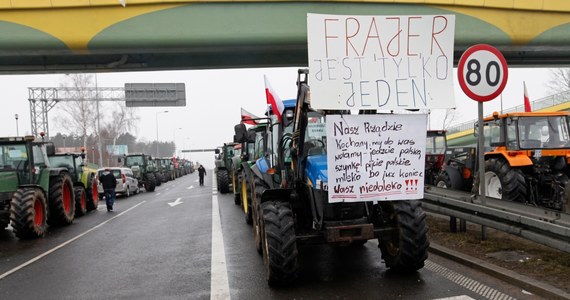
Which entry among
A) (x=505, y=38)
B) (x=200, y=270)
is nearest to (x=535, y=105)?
(x=505, y=38)

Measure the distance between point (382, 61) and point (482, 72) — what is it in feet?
7.22

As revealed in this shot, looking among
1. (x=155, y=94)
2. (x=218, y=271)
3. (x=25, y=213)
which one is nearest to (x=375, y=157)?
(x=218, y=271)

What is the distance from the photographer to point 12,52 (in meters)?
11.1

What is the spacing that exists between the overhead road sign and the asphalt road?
26.4 meters

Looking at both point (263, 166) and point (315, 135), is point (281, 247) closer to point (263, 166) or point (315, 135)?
point (315, 135)

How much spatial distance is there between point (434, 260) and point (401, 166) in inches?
76.0

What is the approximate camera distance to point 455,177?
36.5 feet

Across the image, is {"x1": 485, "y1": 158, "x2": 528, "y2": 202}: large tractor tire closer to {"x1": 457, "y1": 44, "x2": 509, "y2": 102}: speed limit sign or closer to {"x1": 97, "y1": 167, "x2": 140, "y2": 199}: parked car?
{"x1": 457, "y1": 44, "x2": 509, "y2": 102}: speed limit sign

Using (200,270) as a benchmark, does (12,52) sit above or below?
above

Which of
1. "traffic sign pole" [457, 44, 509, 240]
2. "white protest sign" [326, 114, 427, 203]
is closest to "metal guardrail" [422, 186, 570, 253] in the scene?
"white protest sign" [326, 114, 427, 203]

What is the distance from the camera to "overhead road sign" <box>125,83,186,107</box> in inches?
1384

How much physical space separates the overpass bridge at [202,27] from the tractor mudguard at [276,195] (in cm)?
683

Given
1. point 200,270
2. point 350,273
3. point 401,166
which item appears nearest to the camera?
point 401,166

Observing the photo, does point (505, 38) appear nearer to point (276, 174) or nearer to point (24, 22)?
point (276, 174)
